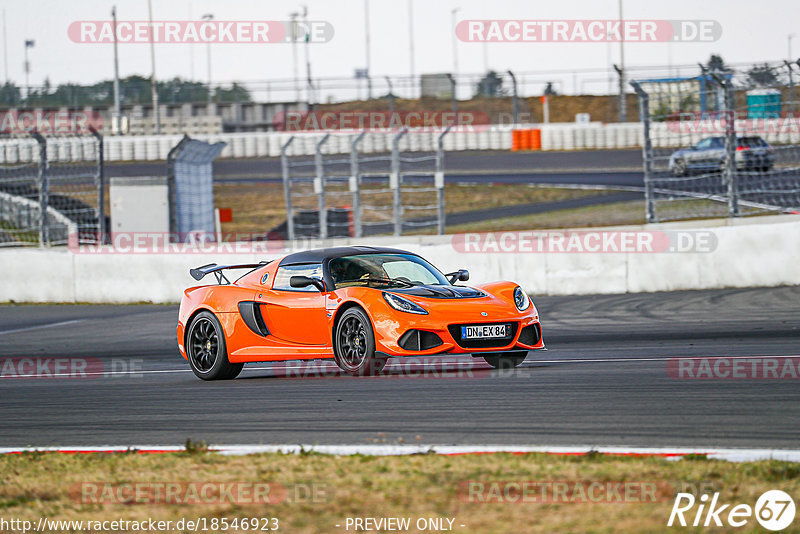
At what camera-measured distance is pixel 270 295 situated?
9484mm

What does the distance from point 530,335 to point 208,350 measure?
280 centimetres

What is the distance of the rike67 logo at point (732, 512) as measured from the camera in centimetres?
406

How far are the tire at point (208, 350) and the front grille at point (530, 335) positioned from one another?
2494 millimetres

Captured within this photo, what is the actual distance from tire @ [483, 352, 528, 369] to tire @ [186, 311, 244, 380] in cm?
217

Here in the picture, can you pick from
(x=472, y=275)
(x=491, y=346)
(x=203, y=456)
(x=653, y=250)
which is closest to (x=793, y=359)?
(x=491, y=346)

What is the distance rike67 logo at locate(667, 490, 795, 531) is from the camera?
4062mm

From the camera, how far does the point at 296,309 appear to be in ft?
30.2

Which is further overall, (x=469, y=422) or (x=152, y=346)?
(x=152, y=346)

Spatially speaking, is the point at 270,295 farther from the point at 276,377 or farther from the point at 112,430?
the point at 112,430

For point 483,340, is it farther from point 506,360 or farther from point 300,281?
point 300,281

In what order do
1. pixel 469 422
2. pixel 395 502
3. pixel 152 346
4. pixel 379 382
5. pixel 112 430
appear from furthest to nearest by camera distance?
pixel 152 346, pixel 379 382, pixel 112 430, pixel 469 422, pixel 395 502

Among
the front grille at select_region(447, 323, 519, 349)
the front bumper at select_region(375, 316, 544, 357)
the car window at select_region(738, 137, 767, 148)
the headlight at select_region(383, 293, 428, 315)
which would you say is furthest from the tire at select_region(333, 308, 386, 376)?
the car window at select_region(738, 137, 767, 148)

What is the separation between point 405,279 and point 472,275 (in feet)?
20.7

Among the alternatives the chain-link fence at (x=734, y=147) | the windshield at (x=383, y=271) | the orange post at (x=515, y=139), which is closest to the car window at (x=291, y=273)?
the windshield at (x=383, y=271)
